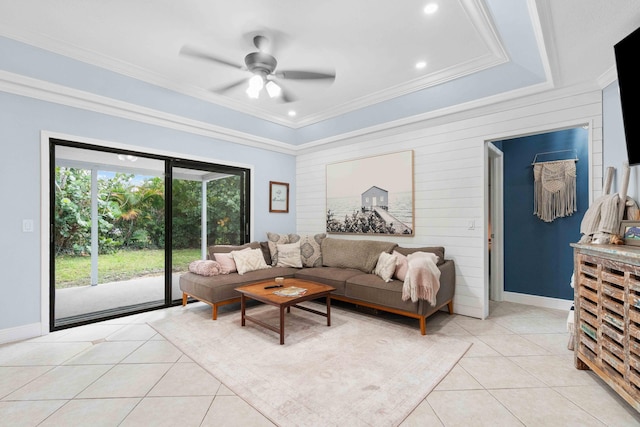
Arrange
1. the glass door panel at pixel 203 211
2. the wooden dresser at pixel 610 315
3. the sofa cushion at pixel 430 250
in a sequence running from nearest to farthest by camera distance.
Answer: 1. the wooden dresser at pixel 610 315
2. the sofa cushion at pixel 430 250
3. the glass door panel at pixel 203 211

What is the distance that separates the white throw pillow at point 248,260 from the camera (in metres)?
4.20

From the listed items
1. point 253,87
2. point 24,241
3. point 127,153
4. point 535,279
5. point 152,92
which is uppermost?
point 152,92

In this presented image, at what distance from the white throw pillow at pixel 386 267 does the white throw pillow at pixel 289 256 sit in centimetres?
136

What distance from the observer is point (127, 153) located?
151 inches

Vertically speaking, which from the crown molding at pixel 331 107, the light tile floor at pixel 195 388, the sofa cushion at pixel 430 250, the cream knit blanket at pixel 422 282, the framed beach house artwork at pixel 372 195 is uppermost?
the crown molding at pixel 331 107

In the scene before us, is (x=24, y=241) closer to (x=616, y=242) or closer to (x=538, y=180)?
(x=616, y=242)

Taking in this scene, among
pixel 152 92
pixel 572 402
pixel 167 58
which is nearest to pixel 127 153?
pixel 152 92

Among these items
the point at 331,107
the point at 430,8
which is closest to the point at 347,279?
the point at 331,107

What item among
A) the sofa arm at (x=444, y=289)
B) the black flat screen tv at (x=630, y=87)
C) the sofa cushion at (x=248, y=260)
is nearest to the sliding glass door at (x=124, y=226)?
the sofa cushion at (x=248, y=260)

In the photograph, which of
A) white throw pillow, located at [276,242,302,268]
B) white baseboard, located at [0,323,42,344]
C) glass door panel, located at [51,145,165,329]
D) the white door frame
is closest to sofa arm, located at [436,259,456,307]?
the white door frame

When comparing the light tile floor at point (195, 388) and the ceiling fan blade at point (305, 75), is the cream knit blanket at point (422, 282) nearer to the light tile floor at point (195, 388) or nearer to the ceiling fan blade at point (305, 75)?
the light tile floor at point (195, 388)

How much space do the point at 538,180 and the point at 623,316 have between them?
2814 millimetres

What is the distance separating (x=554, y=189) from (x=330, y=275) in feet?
10.6

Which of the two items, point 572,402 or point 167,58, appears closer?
point 572,402
